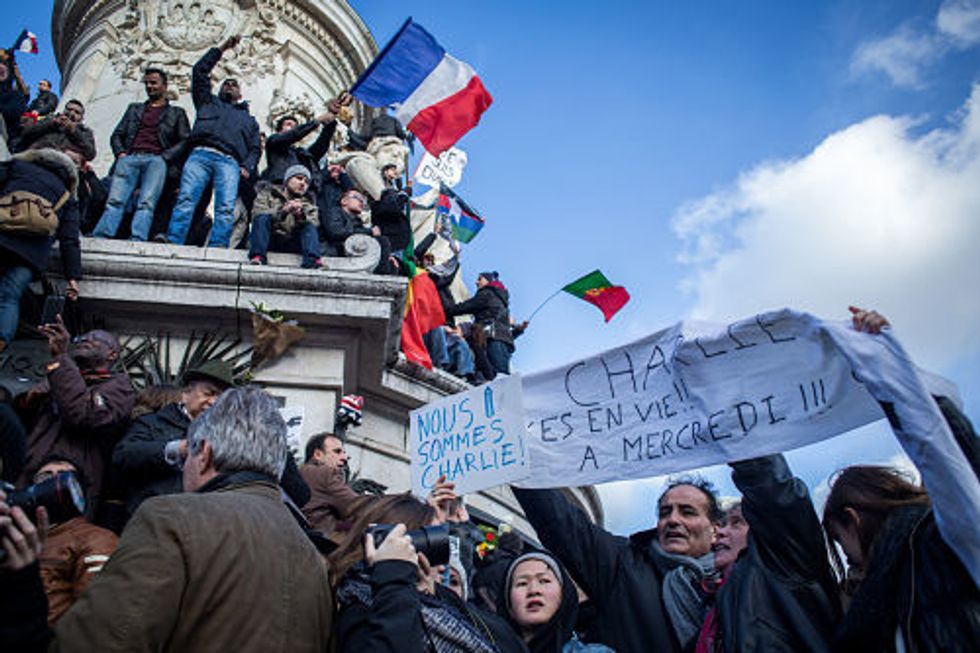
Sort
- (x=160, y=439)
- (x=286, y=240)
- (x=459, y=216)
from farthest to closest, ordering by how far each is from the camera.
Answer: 1. (x=459, y=216)
2. (x=286, y=240)
3. (x=160, y=439)

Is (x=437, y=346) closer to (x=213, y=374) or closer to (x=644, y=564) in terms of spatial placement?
(x=213, y=374)

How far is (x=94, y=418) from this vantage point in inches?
161

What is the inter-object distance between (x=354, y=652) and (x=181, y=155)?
6.46 meters

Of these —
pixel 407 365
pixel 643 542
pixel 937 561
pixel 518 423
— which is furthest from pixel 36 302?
pixel 937 561

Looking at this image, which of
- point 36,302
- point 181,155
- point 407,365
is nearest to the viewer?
point 36,302

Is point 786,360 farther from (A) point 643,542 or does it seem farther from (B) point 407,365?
(B) point 407,365

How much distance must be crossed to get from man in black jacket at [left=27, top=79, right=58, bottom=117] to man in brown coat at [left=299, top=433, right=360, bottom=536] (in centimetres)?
762

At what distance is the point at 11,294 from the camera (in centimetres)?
519

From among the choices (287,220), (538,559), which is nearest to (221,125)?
(287,220)

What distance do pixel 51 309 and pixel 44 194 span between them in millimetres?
731

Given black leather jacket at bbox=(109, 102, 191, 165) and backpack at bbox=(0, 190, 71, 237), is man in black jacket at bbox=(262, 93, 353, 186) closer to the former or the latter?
black leather jacket at bbox=(109, 102, 191, 165)

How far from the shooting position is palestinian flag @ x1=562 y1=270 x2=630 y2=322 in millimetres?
11711

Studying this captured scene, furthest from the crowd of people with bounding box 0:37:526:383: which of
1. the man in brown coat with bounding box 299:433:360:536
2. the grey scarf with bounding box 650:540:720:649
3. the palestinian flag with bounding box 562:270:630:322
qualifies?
the grey scarf with bounding box 650:540:720:649

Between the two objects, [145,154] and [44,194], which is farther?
[145,154]
